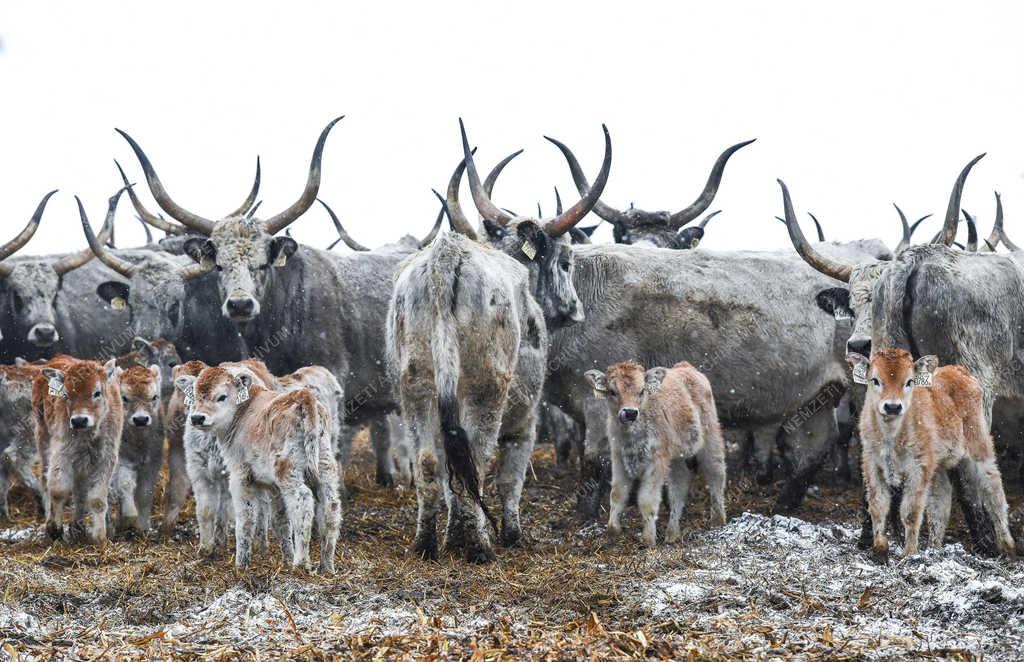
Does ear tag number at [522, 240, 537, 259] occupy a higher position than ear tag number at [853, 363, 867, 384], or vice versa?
ear tag number at [522, 240, 537, 259]

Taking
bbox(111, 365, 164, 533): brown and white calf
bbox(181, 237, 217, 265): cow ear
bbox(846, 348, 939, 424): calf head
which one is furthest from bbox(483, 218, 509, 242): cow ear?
bbox(846, 348, 939, 424): calf head

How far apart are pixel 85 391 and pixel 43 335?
15.8ft

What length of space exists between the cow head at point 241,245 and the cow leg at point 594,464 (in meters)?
2.87

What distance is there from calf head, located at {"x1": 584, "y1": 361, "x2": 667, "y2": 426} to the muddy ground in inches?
40.3

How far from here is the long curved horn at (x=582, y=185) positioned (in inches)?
483

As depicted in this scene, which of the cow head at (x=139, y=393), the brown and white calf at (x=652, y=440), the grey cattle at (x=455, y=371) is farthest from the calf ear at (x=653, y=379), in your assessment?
the cow head at (x=139, y=393)

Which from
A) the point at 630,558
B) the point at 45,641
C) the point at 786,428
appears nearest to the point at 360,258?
the point at 786,428

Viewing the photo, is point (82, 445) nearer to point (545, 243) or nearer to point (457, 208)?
point (457, 208)

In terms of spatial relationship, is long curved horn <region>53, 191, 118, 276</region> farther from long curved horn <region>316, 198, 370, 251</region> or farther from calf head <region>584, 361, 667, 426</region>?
calf head <region>584, 361, 667, 426</region>

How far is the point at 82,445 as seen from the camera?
26.6ft

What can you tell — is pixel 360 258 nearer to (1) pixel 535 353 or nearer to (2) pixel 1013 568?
(1) pixel 535 353

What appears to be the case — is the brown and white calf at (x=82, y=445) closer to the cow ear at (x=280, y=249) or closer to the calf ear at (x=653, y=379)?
the cow ear at (x=280, y=249)

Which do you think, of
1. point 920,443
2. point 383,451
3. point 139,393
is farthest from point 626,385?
point 383,451

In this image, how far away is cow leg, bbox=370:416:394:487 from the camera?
1179 centimetres
